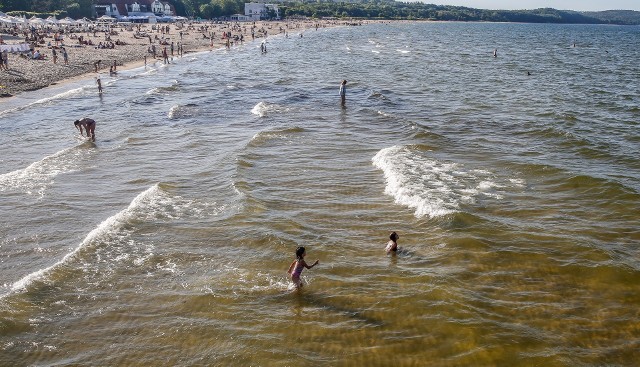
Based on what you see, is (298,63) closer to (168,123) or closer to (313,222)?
(168,123)

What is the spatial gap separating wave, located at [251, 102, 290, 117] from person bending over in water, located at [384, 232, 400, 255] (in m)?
19.5

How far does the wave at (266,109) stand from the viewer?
1284 inches

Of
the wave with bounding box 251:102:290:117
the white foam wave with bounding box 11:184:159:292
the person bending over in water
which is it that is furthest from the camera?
the wave with bounding box 251:102:290:117

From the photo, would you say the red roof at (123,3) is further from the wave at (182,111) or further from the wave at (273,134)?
the wave at (273,134)

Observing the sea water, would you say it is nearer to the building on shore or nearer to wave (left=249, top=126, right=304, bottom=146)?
wave (left=249, top=126, right=304, bottom=146)

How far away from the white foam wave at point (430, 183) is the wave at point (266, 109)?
11.7 m

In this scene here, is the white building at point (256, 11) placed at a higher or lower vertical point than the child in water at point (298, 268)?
higher

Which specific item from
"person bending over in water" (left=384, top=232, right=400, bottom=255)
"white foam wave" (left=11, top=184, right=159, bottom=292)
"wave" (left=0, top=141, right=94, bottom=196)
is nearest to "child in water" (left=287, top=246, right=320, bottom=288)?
"person bending over in water" (left=384, top=232, right=400, bottom=255)

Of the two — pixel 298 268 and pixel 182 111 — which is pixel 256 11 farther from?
pixel 298 268

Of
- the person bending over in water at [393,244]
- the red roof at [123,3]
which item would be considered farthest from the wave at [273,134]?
the red roof at [123,3]

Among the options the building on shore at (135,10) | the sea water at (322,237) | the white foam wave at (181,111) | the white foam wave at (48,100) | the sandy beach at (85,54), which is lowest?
the sea water at (322,237)

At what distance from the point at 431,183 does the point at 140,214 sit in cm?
1005

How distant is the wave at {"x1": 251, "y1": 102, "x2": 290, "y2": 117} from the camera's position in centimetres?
3262

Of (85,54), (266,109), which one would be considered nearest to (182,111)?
(266,109)
